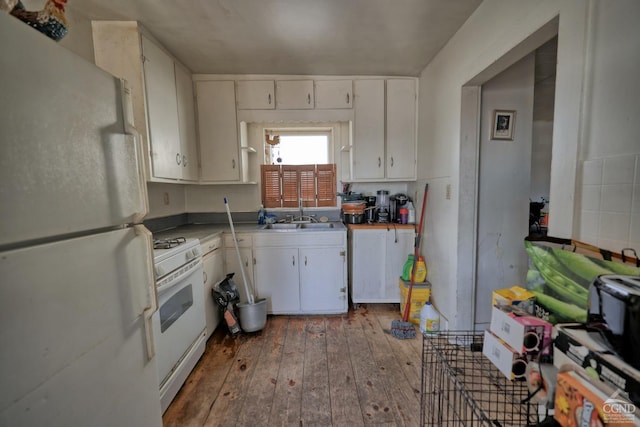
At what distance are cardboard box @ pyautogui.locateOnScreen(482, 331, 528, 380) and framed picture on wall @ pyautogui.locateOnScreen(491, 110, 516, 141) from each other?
1.59 metres

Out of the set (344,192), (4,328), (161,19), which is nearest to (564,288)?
(4,328)

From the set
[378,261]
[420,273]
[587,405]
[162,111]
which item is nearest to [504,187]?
[420,273]

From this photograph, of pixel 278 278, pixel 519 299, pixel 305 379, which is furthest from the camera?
pixel 278 278

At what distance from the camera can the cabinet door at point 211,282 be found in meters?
2.04

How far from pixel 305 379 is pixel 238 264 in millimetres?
1197

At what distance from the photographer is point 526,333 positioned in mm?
735

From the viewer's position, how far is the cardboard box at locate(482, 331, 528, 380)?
73cm

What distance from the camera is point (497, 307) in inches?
33.7

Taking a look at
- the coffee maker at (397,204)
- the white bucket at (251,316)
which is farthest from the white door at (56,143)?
the coffee maker at (397,204)

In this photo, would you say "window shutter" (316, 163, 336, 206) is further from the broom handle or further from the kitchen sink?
the broom handle

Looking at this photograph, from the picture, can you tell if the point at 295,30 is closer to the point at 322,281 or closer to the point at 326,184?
the point at 326,184

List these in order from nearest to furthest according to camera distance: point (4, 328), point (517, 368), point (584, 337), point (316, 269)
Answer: point (4, 328) → point (584, 337) → point (517, 368) → point (316, 269)

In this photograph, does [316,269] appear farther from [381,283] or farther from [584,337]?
[584,337]

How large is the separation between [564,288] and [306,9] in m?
1.94
